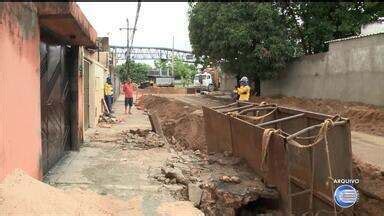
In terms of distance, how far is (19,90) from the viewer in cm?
596

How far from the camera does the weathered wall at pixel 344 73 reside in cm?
1783

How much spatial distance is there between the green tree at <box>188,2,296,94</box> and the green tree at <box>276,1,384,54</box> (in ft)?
2.47

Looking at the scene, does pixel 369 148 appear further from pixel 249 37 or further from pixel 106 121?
pixel 249 37

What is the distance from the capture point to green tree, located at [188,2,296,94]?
26.2 meters

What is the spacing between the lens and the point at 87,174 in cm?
803

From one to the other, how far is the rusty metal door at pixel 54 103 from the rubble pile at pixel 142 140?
5.65ft

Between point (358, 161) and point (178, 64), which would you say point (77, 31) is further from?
point (178, 64)

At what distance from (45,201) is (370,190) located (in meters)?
5.65

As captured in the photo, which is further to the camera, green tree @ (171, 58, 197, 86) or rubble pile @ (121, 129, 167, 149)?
green tree @ (171, 58, 197, 86)

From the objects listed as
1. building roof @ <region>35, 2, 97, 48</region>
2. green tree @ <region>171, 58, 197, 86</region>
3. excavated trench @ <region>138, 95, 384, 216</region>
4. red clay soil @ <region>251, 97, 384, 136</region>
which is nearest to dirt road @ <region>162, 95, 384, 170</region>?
red clay soil @ <region>251, 97, 384, 136</region>

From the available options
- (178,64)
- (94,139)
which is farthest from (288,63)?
(178,64)

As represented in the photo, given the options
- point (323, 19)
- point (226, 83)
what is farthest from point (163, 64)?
point (323, 19)

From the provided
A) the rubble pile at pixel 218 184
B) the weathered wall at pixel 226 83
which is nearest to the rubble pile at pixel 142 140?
the rubble pile at pixel 218 184

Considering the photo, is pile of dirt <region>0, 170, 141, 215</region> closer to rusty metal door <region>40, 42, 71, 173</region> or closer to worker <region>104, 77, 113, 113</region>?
rusty metal door <region>40, 42, 71, 173</region>
